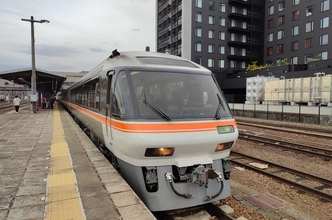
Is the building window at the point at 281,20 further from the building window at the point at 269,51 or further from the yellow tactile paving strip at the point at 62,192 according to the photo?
the yellow tactile paving strip at the point at 62,192

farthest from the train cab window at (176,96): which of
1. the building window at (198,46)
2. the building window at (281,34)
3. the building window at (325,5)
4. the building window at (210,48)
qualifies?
the building window at (281,34)

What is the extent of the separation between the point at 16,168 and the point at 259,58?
5248cm

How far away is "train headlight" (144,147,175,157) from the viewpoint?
3.80 metres

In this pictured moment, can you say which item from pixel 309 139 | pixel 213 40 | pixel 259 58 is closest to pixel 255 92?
pixel 309 139

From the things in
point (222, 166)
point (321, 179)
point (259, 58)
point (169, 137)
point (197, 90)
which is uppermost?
point (259, 58)

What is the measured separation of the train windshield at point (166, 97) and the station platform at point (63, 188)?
48.2 inches

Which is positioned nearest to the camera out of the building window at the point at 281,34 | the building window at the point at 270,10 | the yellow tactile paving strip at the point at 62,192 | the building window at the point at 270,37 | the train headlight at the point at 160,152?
the yellow tactile paving strip at the point at 62,192

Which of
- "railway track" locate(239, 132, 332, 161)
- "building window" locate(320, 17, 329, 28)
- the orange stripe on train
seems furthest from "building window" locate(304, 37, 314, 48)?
the orange stripe on train

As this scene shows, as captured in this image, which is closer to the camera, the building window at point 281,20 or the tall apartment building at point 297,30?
the tall apartment building at point 297,30

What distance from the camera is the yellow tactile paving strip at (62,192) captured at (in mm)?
3287

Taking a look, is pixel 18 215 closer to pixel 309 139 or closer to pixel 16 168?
pixel 16 168

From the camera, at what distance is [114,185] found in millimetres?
4227

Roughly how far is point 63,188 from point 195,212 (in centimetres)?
217

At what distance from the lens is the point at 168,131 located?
12.6 feet
